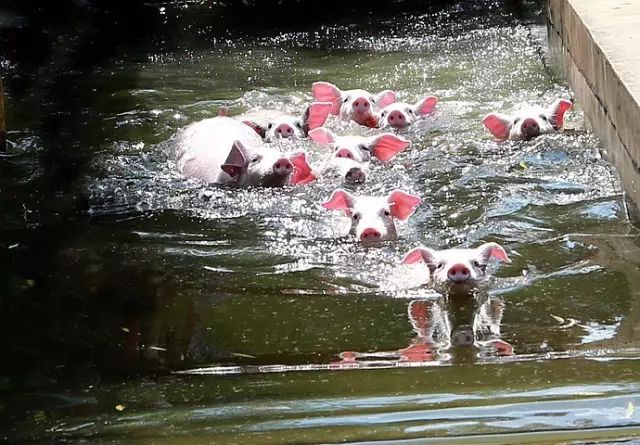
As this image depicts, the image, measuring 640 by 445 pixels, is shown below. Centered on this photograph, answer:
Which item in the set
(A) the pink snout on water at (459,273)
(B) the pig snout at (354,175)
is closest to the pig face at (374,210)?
(B) the pig snout at (354,175)

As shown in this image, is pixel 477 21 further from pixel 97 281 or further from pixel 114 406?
pixel 114 406

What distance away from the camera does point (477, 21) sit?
1094 cm

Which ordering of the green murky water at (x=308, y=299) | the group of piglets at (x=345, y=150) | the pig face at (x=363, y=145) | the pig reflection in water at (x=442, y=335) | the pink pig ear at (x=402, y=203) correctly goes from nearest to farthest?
the green murky water at (x=308, y=299) → the pig reflection in water at (x=442, y=335) → the group of piglets at (x=345, y=150) → the pink pig ear at (x=402, y=203) → the pig face at (x=363, y=145)

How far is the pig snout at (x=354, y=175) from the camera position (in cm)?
625

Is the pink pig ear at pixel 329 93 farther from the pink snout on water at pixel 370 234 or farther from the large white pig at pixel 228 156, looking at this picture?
the pink snout on water at pixel 370 234

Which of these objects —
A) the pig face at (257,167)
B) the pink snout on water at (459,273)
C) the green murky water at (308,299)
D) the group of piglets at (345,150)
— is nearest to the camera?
the green murky water at (308,299)

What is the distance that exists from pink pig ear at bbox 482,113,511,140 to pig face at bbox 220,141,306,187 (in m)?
1.33

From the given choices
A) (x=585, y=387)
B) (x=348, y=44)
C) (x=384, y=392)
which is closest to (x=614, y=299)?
(x=585, y=387)

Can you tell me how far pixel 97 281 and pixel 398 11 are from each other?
7.30m

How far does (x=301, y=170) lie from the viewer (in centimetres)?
638

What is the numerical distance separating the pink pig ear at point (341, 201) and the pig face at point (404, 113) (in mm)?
1727

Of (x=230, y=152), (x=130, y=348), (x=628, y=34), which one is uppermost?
(x=628, y=34)

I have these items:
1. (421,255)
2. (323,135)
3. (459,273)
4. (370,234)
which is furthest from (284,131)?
(459,273)

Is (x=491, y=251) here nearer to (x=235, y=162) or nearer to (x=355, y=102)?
(x=235, y=162)
